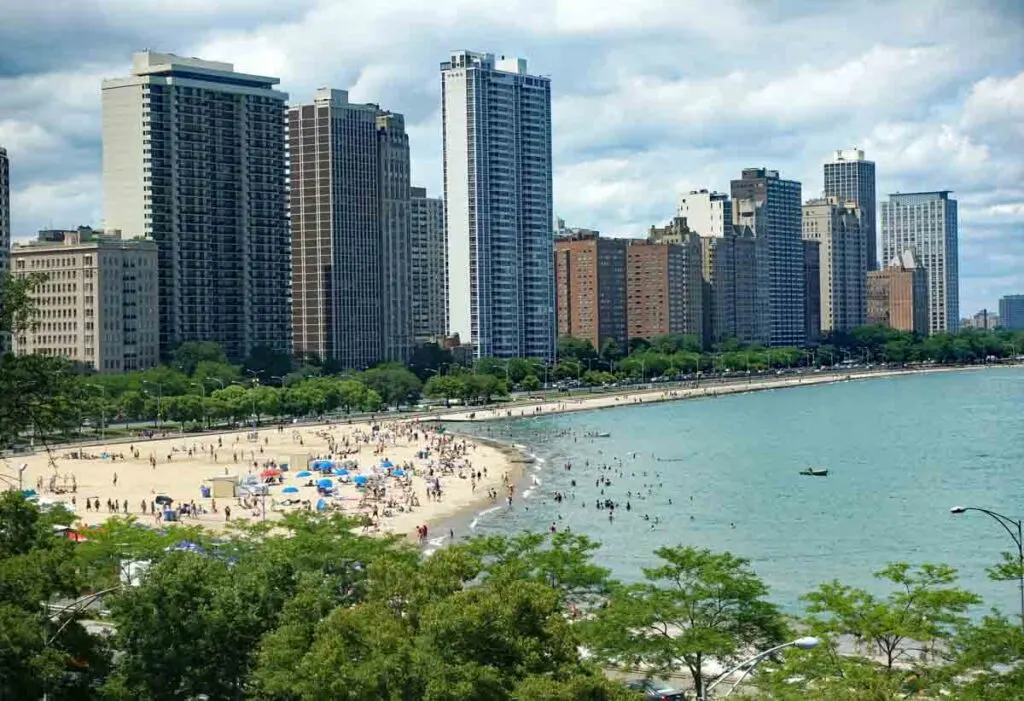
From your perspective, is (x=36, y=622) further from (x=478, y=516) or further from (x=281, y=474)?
(x=281, y=474)

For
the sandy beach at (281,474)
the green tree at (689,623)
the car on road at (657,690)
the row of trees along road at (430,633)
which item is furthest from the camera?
the sandy beach at (281,474)

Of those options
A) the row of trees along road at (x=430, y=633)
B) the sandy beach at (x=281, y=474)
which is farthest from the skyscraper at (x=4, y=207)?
the row of trees along road at (x=430, y=633)

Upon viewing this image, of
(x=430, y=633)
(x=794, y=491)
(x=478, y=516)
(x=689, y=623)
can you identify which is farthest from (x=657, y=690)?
(x=794, y=491)

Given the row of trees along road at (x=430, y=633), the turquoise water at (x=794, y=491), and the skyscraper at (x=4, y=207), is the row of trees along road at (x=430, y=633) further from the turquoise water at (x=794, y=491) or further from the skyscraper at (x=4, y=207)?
the skyscraper at (x=4, y=207)

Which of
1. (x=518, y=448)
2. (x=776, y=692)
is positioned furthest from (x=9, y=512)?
(x=518, y=448)

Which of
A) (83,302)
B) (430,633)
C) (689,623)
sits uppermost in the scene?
(83,302)

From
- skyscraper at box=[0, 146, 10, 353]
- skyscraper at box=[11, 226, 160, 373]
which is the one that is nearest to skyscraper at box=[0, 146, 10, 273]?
skyscraper at box=[0, 146, 10, 353]

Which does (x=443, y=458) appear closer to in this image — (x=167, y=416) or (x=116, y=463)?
(x=116, y=463)
